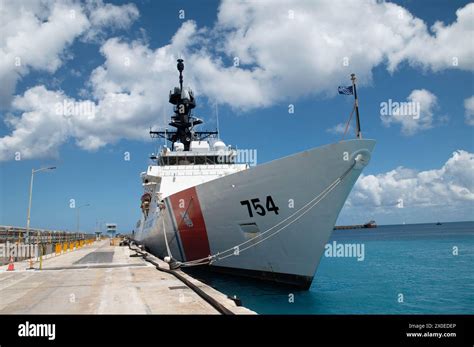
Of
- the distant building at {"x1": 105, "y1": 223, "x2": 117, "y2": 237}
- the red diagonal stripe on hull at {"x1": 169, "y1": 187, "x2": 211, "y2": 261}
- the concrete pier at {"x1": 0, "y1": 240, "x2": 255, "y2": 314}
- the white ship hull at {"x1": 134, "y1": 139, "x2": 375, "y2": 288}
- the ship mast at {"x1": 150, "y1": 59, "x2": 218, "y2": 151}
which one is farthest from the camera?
the distant building at {"x1": 105, "y1": 223, "x2": 117, "y2": 237}

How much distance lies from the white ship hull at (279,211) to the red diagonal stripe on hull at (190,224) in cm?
5

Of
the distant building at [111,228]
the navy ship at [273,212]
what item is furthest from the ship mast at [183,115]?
the distant building at [111,228]

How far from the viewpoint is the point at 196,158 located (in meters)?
18.7

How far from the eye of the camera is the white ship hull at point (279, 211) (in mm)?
9211

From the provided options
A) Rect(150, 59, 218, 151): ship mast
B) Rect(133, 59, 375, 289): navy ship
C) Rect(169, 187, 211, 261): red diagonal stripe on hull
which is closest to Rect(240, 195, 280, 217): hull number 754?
Rect(133, 59, 375, 289): navy ship

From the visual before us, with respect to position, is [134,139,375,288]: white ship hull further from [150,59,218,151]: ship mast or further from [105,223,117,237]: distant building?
[105,223,117,237]: distant building

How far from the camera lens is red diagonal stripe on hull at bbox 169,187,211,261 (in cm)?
1227

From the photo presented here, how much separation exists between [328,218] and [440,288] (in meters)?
8.78

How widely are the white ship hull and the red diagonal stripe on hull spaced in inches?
1.8

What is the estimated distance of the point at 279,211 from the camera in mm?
9922

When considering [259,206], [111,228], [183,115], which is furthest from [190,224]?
[111,228]

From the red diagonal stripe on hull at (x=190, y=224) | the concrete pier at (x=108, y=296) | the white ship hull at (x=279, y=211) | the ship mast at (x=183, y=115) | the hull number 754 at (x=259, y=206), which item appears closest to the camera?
the concrete pier at (x=108, y=296)

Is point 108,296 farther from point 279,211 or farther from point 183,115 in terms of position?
point 183,115

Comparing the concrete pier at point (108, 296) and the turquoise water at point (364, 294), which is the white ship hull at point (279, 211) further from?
the concrete pier at point (108, 296)
